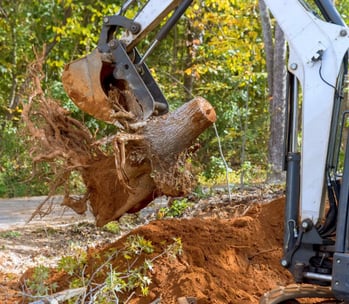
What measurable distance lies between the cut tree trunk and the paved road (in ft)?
3.09

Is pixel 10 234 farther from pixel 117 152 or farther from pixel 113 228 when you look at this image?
pixel 117 152

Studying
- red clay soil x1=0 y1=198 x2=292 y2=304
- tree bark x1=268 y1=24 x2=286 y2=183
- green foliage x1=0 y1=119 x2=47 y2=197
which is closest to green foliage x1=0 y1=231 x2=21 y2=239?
red clay soil x1=0 y1=198 x2=292 y2=304

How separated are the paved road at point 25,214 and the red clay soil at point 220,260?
1.45 metres

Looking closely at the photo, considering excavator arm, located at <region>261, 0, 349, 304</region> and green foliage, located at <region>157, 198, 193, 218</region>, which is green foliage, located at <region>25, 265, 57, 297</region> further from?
green foliage, located at <region>157, 198, 193, 218</region>

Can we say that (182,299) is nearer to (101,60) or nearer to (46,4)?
(101,60)

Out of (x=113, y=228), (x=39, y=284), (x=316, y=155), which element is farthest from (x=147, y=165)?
(x=113, y=228)

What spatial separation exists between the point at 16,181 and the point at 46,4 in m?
4.44

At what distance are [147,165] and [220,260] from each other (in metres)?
0.97

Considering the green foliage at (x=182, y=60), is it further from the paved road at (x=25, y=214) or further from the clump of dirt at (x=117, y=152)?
the clump of dirt at (x=117, y=152)

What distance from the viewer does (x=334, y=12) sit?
3.90 metres

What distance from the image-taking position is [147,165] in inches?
199

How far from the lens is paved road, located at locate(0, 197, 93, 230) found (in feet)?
28.7

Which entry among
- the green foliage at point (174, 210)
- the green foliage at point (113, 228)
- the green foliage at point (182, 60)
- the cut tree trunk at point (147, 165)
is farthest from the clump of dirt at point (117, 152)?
the green foliage at point (182, 60)

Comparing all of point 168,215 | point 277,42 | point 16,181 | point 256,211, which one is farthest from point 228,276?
point 16,181
